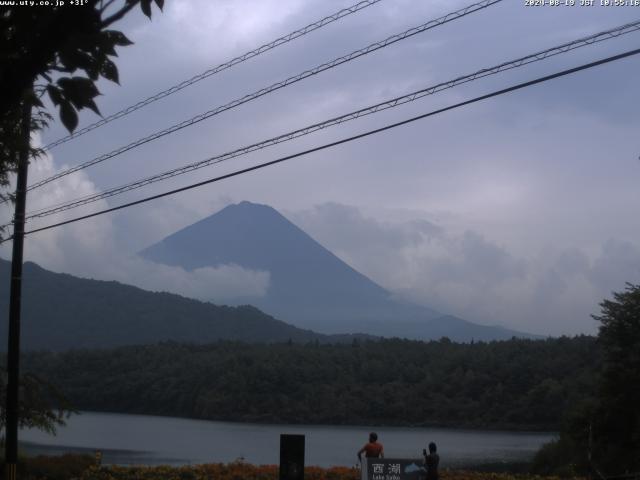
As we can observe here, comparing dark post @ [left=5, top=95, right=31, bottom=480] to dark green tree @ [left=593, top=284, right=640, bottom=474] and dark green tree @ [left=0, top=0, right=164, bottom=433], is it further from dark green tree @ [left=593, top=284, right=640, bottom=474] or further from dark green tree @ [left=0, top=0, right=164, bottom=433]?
dark green tree @ [left=593, top=284, right=640, bottom=474]

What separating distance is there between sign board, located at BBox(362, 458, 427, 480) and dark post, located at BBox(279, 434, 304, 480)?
1.06 meters

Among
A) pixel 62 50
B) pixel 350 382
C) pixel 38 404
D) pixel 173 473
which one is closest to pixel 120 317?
pixel 350 382

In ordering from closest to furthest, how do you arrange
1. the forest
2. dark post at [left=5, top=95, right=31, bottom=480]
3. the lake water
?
dark post at [left=5, top=95, right=31, bottom=480] < the lake water < the forest

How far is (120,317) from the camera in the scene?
164375mm

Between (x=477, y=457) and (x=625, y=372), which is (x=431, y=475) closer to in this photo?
(x=625, y=372)

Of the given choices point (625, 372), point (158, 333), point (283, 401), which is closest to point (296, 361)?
point (283, 401)

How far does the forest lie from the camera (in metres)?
59.0

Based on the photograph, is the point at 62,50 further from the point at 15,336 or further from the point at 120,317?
the point at 120,317

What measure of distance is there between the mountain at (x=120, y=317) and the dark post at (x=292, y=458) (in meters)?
134

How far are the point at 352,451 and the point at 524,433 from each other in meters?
23.1

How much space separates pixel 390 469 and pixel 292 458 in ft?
5.30

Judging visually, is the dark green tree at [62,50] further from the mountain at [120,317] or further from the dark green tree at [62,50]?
the mountain at [120,317]

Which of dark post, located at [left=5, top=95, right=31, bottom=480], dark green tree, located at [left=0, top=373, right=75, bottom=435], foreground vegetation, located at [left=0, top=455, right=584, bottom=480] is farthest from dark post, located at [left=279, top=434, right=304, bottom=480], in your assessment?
dark green tree, located at [left=0, top=373, right=75, bottom=435]

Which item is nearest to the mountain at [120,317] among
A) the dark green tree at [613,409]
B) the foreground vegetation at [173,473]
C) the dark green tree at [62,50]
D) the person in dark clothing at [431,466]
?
the dark green tree at [613,409]
